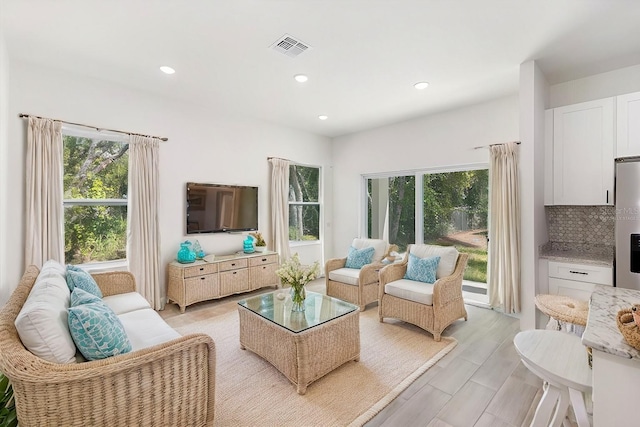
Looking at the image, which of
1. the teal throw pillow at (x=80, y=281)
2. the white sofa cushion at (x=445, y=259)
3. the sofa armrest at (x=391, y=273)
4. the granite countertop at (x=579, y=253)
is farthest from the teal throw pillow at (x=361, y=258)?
the teal throw pillow at (x=80, y=281)

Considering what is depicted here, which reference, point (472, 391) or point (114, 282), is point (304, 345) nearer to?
point (472, 391)

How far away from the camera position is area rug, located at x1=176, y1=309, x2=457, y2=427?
6.26ft

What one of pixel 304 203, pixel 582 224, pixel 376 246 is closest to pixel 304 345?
pixel 376 246

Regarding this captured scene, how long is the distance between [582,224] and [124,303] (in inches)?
192

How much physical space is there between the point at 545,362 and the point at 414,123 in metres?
4.09

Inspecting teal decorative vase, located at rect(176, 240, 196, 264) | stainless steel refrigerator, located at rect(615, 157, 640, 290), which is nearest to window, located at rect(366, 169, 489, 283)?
stainless steel refrigerator, located at rect(615, 157, 640, 290)

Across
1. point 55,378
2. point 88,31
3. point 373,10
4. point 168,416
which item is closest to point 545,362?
point 168,416

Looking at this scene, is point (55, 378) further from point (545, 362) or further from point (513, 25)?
point (513, 25)

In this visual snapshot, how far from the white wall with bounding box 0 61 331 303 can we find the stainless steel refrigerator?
4250mm

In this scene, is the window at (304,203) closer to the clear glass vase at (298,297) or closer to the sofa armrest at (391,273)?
the sofa armrest at (391,273)

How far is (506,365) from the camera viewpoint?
2490mm

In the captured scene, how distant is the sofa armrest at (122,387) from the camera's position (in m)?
1.23

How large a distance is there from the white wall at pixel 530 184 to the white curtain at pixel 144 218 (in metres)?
4.27

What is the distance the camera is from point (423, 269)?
11.2 feet
